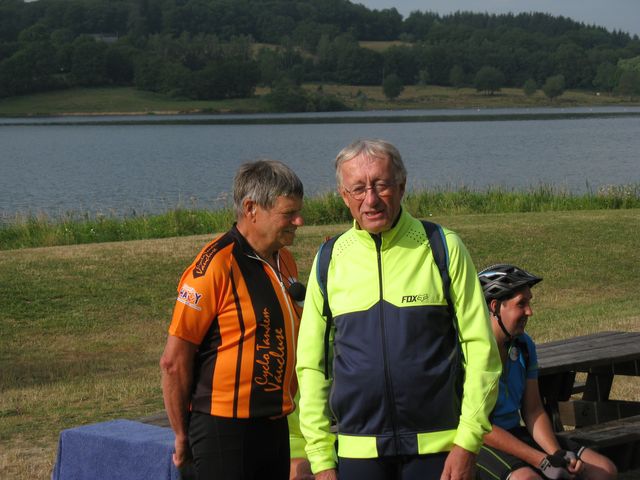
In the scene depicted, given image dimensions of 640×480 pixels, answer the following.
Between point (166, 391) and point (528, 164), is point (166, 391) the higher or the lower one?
the higher one

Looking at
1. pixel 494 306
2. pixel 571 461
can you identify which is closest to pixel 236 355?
pixel 494 306

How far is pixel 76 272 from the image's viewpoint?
1412 centimetres

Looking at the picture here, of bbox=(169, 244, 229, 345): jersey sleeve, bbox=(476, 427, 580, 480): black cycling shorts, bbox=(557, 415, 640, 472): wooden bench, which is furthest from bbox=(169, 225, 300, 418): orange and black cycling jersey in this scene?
bbox=(557, 415, 640, 472): wooden bench

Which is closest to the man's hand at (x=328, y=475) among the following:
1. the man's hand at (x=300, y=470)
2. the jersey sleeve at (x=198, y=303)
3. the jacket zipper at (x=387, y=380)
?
the jacket zipper at (x=387, y=380)

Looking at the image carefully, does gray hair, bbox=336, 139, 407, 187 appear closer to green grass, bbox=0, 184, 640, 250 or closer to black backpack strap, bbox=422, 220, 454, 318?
black backpack strap, bbox=422, 220, 454, 318

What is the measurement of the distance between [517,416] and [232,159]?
55.0 m

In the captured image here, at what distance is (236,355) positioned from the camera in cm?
360

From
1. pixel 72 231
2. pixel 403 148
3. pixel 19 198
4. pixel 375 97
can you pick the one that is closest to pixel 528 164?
pixel 403 148

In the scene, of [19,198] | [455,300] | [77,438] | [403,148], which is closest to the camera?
[455,300]

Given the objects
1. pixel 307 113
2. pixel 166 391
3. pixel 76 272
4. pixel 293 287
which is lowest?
pixel 307 113

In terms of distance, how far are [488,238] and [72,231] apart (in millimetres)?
7989

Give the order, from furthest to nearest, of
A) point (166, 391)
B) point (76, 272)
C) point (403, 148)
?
point (403, 148), point (76, 272), point (166, 391)

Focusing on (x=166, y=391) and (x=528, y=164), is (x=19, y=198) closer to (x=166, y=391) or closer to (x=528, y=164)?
(x=528, y=164)

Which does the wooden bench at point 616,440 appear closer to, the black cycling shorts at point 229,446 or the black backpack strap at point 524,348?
the black backpack strap at point 524,348
